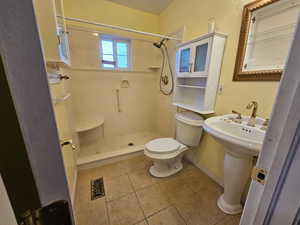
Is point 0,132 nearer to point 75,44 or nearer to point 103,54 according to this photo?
point 75,44

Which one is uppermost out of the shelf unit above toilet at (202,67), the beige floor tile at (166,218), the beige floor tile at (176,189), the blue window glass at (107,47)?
the blue window glass at (107,47)

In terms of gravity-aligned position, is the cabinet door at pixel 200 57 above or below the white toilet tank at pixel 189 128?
above

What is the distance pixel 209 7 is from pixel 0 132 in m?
1.93

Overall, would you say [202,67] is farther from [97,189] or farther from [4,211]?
[97,189]

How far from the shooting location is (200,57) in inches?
59.0

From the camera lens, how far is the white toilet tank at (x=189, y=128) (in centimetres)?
159

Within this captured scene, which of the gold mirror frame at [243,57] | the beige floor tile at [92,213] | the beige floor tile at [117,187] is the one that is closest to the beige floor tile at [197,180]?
the beige floor tile at [117,187]

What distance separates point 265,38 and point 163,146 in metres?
1.44

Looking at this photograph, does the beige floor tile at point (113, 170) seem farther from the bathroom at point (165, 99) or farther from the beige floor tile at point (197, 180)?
the beige floor tile at point (197, 180)

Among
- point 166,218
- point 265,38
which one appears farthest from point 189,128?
point 265,38

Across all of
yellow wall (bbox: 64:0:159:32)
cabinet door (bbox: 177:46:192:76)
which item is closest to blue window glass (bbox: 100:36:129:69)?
yellow wall (bbox: 64:0:159:32)

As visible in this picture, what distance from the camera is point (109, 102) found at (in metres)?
2.45

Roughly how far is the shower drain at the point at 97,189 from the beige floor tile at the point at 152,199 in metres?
0.41

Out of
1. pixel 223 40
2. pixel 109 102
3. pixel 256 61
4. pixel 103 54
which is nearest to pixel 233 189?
pixel 256 61
